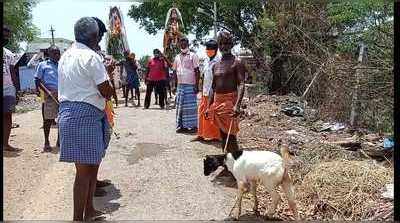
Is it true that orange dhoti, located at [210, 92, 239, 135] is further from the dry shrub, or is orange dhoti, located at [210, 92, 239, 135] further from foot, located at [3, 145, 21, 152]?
foot, located at [3, 145, 21, 152]

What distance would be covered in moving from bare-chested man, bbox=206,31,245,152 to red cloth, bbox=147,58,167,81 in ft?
19.8

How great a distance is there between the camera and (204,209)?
4.68 metres

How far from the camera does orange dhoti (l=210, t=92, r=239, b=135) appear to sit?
5762 millimetres

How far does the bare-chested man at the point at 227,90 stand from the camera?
5.65m

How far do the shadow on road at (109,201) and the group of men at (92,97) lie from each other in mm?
172

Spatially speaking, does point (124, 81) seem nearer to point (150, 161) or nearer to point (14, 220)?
point (150, 161)

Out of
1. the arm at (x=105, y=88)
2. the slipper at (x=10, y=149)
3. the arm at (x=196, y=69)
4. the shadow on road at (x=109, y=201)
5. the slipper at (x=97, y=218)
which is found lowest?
the slipper at (x=10, y=149)

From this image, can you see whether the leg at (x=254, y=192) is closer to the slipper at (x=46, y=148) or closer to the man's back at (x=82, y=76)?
the man's back at (x=82, y=76)

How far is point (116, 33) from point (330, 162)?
31.4ft

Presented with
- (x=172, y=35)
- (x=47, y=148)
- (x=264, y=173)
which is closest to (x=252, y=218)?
(x=264, y=173)

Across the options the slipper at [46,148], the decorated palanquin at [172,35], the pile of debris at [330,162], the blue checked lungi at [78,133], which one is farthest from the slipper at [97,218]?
the decorated palanquin at [172,35]

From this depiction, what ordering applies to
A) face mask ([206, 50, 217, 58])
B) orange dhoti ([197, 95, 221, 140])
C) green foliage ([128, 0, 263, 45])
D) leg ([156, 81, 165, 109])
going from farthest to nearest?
green foliage ([128, 0, 263, 45])
leg ([156, 81, 165, 109])
orange dhoti ([197, 95, 221, 140])
face mask ([206, 50, 217, 58])

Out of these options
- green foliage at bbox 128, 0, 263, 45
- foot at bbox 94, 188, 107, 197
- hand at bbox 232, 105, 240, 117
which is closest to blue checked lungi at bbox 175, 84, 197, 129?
hand at bbox 232, 105, 240, 117

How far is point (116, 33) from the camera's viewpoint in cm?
1404
